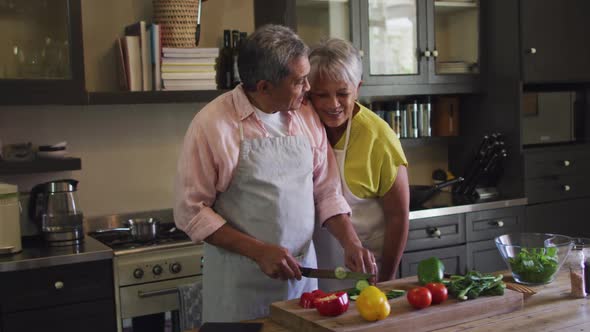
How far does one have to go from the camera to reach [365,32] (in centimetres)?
385

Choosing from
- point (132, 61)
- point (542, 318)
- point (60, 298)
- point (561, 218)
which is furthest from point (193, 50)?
point (561, 218)

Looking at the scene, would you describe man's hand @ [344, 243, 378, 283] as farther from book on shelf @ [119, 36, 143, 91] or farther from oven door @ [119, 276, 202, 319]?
book on shelf @ [119, 36, 143, 91]

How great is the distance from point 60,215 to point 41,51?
688mm

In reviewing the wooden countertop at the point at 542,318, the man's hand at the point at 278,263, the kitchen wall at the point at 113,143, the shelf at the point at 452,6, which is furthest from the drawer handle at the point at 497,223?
the man's hand at the point at 278,263

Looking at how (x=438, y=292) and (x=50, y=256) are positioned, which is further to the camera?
(x=50, y=256)

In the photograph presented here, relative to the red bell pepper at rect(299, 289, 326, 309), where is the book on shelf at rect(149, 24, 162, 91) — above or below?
above

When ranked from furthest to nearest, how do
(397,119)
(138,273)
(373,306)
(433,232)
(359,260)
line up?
(397,119) < (433,232) < (138,273) < (359,260) < (373,306)

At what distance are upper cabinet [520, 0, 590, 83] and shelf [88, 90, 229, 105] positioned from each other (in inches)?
70.2

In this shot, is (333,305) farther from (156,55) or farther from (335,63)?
(156,55)

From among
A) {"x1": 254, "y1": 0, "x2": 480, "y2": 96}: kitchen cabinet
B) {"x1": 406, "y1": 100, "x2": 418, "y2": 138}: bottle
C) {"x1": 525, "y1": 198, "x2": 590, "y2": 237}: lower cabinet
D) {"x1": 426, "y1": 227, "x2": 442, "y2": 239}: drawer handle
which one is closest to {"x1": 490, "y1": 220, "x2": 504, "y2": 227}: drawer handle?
{"x1": 525, "y1": 198, "x2": 590, "y2": 237}: lower cabinet

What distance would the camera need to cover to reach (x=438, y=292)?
1.92m

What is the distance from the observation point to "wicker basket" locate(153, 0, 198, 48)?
11.4 feet

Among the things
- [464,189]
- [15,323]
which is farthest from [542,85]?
[15,323]

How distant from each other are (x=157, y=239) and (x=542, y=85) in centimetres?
257
